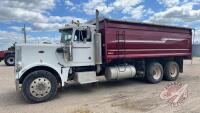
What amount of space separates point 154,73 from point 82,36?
4.55m

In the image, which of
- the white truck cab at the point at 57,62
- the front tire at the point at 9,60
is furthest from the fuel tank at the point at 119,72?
the front tire at the point at 9,60

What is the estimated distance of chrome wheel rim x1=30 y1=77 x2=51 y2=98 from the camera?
316 inches

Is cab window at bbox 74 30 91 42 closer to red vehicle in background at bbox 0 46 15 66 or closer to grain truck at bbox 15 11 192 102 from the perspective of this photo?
grain truck at bbox 15 11 192 102

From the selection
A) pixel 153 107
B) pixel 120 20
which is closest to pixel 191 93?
pixel 153 107

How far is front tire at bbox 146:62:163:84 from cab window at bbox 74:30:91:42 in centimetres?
374

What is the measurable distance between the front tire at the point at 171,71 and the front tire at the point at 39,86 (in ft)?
21.4

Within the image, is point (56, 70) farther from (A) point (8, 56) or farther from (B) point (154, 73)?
(A) point (8, 56)

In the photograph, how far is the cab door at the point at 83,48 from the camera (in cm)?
921

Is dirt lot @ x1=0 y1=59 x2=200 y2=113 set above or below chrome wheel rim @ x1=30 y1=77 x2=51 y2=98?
below

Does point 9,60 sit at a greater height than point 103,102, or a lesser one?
greater

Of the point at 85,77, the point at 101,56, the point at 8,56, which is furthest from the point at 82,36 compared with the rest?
the point at 8,56

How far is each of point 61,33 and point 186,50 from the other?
7245mm

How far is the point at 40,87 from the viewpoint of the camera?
811 cm

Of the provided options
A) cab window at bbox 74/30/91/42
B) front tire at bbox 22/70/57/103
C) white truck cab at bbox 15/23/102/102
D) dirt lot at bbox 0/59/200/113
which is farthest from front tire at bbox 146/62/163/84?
front tire at bbox 22/70/57/103
